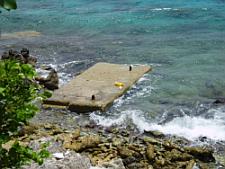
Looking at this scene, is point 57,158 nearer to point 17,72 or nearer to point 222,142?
point 222,142

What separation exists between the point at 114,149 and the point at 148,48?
10812 mm

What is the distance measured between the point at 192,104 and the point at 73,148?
460cm

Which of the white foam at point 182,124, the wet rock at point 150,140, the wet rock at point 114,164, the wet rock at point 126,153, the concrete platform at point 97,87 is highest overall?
the concrete platform at point 97,87

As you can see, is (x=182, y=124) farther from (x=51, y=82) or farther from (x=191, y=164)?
(x=51, y=82)

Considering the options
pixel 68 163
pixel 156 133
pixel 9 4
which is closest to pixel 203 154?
pixel 156 133

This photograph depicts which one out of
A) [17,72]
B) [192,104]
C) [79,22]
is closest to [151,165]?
[192,104]

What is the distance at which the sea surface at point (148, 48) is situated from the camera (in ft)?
41.6

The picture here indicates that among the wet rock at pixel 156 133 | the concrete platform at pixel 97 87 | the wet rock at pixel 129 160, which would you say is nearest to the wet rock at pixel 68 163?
the wet rock at pixel 129 160

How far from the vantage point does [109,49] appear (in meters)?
20.6

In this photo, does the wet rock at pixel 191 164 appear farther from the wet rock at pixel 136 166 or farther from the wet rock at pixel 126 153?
the wet rock at pixel 126 153

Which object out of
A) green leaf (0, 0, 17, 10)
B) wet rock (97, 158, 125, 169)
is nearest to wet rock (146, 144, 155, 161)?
wet rock (97, 158, 125, 169)

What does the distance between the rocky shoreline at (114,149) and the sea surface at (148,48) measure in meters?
0.78

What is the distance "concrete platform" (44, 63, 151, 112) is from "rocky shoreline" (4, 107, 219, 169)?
1.47 metres

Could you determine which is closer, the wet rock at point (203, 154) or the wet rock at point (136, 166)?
the wet rock at point (136, 166)
